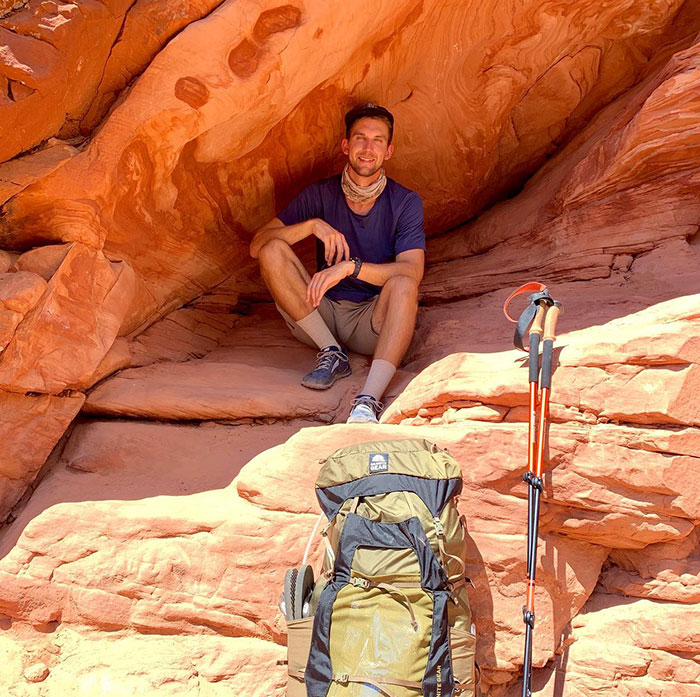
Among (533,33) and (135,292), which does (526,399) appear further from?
(533,33)

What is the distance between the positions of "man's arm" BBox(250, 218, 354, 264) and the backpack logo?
1973mm

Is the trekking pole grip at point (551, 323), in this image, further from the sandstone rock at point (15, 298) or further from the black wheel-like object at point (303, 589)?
the sandstone rock at point (15, 298)

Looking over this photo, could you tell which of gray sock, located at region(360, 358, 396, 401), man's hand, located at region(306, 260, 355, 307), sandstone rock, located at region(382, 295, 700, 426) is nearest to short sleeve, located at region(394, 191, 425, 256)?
man's hand, located at region(306, 260, 355, 307)

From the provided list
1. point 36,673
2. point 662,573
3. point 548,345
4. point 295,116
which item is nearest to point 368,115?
point 295,116

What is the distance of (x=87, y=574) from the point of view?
3.42 meters

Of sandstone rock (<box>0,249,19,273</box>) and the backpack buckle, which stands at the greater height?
sandstone rock (<box>0,249,19,273</box>)

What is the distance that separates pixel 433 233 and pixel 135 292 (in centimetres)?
308

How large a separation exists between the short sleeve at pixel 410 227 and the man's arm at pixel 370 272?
0.19 ft

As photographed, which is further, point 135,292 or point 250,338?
point 250,338

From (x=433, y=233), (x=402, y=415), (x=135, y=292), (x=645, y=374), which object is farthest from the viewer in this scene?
(x=433, y=233)

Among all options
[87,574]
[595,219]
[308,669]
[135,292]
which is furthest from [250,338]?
[308,669]

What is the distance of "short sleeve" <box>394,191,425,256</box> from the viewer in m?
4.89

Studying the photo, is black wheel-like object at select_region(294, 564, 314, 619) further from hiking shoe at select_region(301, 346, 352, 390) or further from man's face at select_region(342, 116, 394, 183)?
man's face at select_region(342, 116, 394, 183)

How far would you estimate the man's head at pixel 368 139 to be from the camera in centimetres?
473
